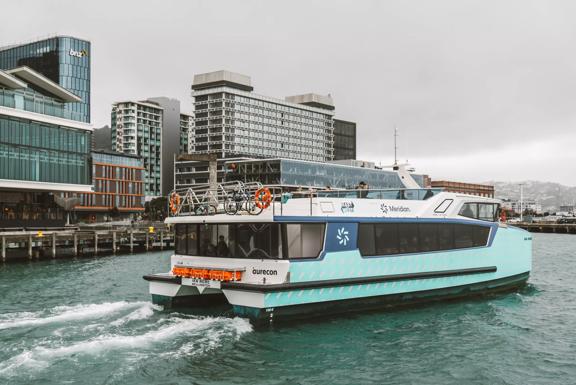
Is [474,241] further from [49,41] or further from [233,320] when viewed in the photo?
[49,41]

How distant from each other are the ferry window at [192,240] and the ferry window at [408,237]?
22.5ft

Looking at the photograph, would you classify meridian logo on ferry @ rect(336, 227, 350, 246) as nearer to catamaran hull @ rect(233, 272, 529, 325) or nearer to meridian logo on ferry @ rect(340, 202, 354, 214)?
meridian logo on ferry @ rect(340, 202, 354, 214)

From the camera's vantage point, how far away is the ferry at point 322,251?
54.3 feet

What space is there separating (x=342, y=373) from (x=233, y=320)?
14.9 ft

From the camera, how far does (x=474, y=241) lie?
21.7 metres

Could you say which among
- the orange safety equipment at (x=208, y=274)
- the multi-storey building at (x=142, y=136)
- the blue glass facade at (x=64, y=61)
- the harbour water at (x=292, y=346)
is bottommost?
the harbour water at (x=292, y=346)

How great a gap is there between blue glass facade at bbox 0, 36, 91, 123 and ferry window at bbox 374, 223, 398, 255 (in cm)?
12753

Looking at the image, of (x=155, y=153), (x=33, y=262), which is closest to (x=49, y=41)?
(x=155, y=153)

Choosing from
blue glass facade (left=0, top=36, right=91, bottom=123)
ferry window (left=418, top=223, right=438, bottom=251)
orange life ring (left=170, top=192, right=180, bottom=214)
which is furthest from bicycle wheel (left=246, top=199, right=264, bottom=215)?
blue glass facade (left=0, top=36, right=91, bottom=123)

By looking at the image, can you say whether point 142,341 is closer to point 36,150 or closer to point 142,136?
point 36,150

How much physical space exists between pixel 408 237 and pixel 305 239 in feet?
14.6

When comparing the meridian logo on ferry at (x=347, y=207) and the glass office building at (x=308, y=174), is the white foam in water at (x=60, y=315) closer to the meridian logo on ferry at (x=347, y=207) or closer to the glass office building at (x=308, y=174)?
the meridian logo on ferry at (x=347, y=207)

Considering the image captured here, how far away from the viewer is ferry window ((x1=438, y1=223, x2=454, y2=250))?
20.6 metres

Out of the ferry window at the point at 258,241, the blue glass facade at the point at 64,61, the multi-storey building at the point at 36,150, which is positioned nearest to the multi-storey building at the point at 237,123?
the blue glass facade at the point at 64,61
